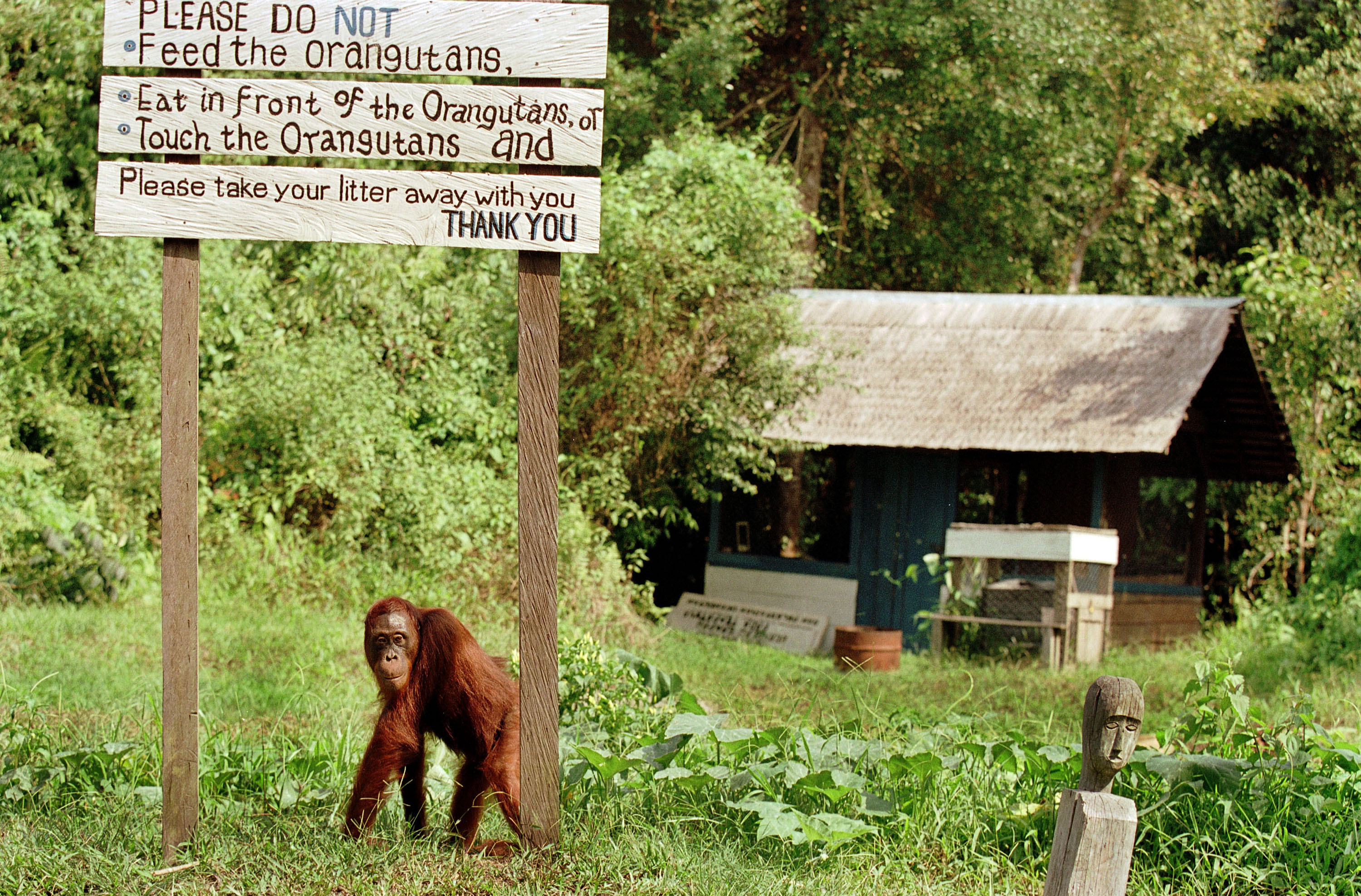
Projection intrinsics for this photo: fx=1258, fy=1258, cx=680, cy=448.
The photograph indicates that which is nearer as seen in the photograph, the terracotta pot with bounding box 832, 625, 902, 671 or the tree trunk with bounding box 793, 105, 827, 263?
the terracotta pot with bounding box 832, 625, 902, 671

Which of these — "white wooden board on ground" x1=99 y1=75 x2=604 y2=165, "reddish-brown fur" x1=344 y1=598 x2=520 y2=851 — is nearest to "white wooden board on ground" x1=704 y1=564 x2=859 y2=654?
"reddish-brown fur" x1=344 y1=598 x2=520 y2=851

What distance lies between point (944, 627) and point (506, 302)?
4741 mm

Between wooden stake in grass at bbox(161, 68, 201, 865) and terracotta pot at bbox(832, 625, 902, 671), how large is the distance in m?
6.47

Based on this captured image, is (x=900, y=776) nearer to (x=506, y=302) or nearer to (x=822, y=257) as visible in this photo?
(x=506, y=302)

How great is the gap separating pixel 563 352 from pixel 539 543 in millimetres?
7055

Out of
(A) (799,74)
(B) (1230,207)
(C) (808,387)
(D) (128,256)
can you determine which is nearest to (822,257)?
(A) (799,74)

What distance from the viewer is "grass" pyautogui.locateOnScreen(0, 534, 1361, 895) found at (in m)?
3.93

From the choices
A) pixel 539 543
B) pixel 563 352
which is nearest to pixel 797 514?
pixel 563 352

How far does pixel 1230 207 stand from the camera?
18.9 m

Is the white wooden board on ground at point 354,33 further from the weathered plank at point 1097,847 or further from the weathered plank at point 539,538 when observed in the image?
the weathered plank at point 1097,847

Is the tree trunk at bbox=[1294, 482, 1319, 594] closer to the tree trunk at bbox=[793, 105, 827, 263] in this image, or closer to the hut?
the hut

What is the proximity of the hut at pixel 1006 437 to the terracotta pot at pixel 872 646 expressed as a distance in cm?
218

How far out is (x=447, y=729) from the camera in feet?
13.5

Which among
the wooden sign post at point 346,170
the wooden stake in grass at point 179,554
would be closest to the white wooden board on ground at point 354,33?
the wooden sign post at point 346,170
